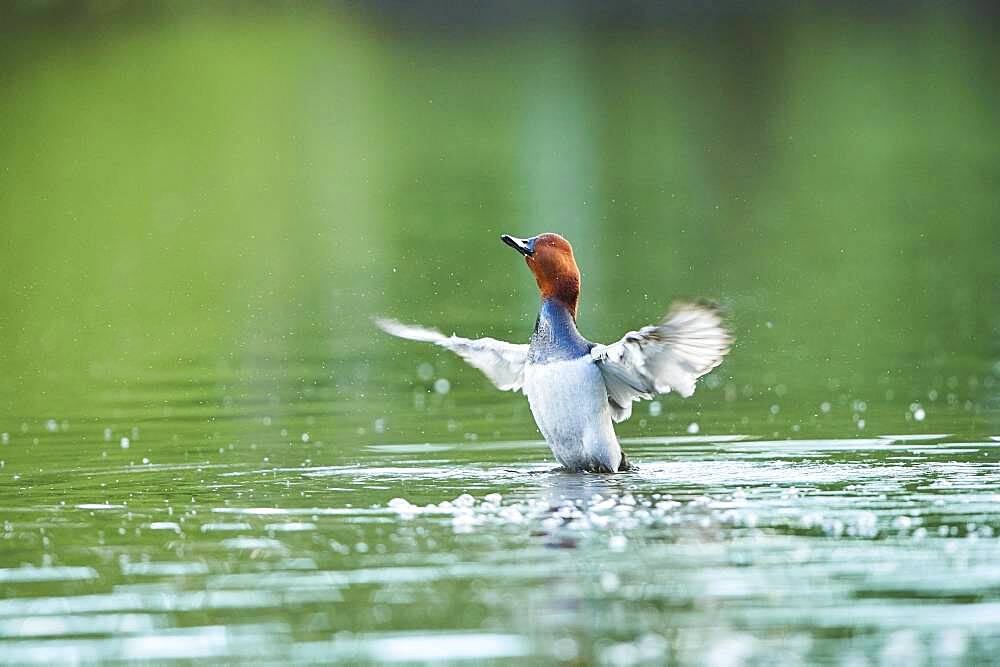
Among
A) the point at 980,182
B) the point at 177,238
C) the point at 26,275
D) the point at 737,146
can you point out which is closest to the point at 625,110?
the point at 737,146

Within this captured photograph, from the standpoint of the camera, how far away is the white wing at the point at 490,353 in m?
13.3

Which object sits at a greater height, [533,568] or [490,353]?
[490,353]

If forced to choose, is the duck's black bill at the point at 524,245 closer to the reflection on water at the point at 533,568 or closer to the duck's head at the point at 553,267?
the duck's head at the point at 553,267

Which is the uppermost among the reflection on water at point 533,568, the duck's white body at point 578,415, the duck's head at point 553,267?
the duck's head at point 553,267

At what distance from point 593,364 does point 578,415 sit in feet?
1.13

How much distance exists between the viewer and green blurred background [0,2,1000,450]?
677 inches

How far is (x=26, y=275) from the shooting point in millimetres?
26922

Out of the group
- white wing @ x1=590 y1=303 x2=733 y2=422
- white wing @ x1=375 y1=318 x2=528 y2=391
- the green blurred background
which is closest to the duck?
white wing @ x1=590 y1=303 x2=733 y2=422

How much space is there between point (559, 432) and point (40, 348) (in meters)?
9.95

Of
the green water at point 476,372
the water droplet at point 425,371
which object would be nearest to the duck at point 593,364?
the green water at point 476,372

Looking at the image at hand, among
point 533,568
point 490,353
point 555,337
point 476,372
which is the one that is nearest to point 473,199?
point 476,372

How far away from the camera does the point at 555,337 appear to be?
12367mm

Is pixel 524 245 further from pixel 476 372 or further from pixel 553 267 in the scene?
pixel 476 372

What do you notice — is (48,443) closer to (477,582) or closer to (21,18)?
(477,582)
